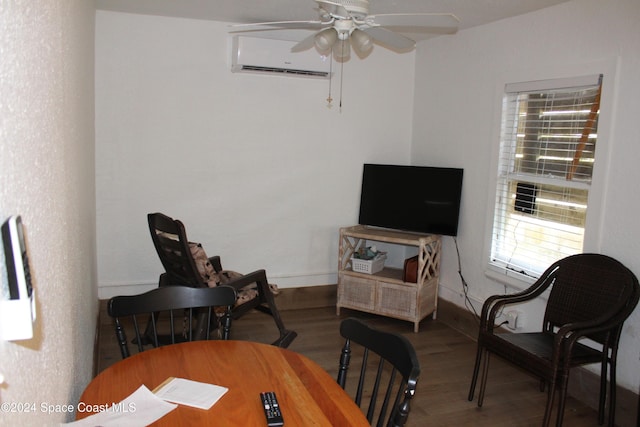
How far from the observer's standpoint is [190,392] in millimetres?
1654

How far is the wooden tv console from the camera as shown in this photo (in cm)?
431

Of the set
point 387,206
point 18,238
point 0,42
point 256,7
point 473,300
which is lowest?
point 473,300

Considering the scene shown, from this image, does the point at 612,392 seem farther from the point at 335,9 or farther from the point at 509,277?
the point at 335,9

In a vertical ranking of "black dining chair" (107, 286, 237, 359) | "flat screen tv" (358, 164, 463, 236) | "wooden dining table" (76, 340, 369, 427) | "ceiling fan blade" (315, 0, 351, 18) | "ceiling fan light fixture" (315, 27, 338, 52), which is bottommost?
"wooden dining table" (76, 340, 369, 427)

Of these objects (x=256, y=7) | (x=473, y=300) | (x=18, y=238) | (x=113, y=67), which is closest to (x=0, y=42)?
(x=18, y=238)

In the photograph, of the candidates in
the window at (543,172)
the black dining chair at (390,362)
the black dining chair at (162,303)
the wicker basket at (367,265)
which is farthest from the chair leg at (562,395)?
the wicker basket at (367,265)

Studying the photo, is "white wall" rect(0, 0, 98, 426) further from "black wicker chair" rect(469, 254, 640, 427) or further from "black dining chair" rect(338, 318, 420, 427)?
"black wicker chair" rect(469, 254, 640, 427)

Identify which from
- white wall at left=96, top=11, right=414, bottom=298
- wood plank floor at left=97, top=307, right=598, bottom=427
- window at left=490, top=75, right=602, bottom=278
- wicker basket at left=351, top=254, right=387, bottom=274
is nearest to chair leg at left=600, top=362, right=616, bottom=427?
wood plank floor at left=97, top=307, right=598, bottom=427

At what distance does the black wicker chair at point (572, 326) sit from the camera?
2684mm

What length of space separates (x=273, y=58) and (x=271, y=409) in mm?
3301

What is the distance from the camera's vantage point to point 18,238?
0.74m

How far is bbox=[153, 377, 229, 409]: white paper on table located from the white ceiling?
261 centimetres

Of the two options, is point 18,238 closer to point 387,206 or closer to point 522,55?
point 522,55

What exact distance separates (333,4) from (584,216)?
202 centimetres
